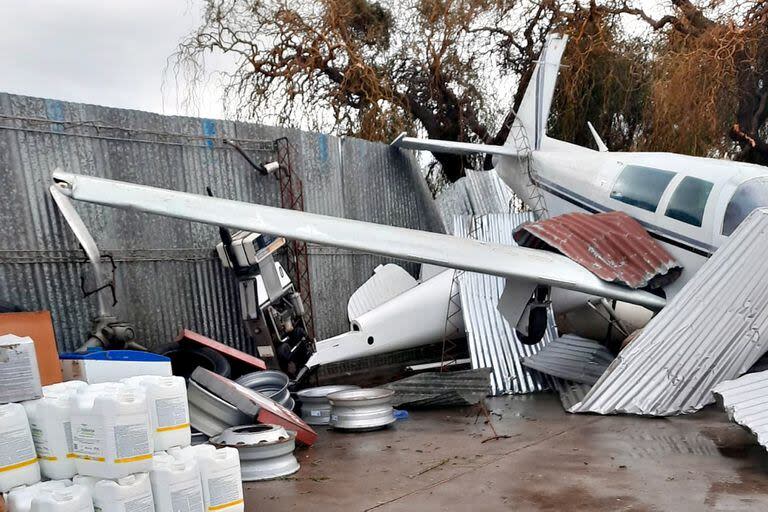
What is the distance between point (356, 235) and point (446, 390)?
6.93ft

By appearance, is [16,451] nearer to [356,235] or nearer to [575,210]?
[356,235]

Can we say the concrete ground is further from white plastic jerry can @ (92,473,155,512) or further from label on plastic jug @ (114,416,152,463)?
label on plastic jug @ (114,416,152,463)

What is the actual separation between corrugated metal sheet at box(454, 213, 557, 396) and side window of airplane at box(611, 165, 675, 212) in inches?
80.0

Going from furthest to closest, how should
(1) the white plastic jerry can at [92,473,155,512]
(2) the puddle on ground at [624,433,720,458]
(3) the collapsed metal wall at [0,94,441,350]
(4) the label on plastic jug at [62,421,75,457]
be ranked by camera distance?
(3) the collapsed metal wall at [0,94,441,350] < (2) the puddle on ground at [624,433,720,458] < (4) the label on plastic jug at [62,421,75,457] < (1) the white plastic jerry can at [92,473,155,512]

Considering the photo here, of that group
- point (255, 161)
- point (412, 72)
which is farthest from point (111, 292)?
point (412, 72)

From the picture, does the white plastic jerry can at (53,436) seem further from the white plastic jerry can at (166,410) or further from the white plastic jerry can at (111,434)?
the white plastic jerry can at (166,410)

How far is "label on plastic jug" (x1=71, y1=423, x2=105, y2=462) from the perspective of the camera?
3.11 meters

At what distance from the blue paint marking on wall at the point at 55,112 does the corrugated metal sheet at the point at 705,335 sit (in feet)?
20.6

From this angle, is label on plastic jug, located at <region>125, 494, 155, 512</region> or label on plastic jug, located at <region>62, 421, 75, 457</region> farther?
label on plastic jug, located at <region>62, 421, 75, 457</region>

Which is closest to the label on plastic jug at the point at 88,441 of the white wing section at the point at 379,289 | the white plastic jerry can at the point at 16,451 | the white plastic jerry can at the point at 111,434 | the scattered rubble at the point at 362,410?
the white plastic jerry can at the point at 111,434

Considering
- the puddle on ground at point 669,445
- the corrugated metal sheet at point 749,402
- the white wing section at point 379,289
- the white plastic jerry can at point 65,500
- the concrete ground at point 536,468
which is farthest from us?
the white wing section at point 379,289

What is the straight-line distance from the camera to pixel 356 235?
6.20 m

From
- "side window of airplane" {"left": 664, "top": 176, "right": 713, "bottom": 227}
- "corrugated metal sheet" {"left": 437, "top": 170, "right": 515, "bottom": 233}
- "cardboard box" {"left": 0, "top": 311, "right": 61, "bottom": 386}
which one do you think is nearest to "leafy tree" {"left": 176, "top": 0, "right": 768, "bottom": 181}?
"corrugated metal sheet" {"left": 437, "top": 170, "right": 515, "bottom": 233}

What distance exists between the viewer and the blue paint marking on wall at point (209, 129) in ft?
28.0
